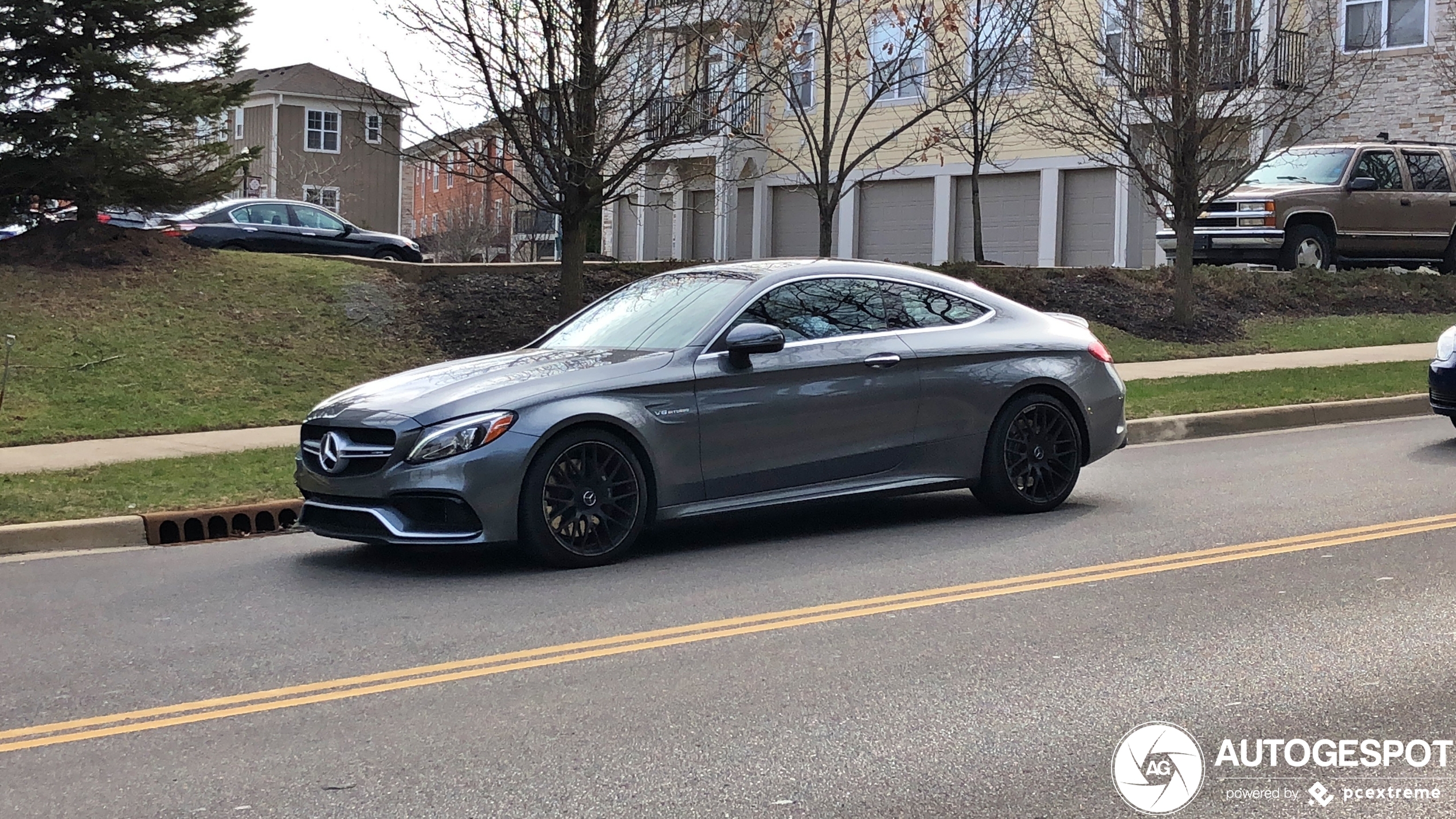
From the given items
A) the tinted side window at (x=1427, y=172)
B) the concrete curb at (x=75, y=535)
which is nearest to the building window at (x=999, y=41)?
the tinted side window at (x=1427, y=172)

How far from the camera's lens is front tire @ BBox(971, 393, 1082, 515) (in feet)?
29.5

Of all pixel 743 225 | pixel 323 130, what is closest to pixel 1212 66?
pixel 743 225

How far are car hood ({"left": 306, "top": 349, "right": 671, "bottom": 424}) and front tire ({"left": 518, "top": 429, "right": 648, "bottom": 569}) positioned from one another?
0.32 m

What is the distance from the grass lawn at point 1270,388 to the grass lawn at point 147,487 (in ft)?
23.7

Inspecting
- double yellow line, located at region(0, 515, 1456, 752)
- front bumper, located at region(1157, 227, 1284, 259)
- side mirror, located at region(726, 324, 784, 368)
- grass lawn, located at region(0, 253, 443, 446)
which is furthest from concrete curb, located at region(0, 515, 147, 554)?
front bumper, located at region(1157, 227, 1284, 259)

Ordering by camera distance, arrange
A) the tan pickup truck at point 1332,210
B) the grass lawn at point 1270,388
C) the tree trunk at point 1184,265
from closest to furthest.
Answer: the grass lawn at point 1270,388 < the tree trunk at point 1184,265 < the tan pickup truck at point 1332,210

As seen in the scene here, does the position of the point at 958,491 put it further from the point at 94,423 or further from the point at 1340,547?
the point at 94,423

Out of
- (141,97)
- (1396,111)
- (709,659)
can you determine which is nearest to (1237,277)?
(1396,111)

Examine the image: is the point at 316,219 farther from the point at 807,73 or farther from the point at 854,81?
the point at 807,73

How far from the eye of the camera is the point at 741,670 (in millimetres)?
5688

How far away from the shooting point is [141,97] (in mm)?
17750

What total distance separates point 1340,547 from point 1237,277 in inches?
597

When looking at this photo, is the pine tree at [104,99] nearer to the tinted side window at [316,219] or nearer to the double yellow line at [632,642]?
the tinted side window at [316,219]

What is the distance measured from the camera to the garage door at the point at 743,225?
3816cm
